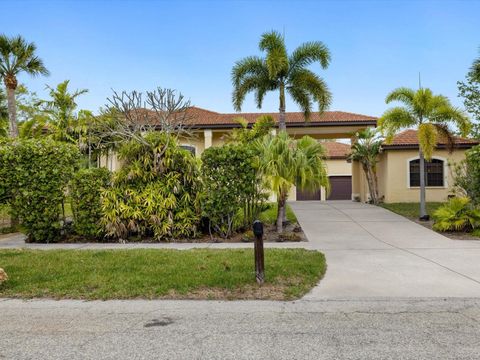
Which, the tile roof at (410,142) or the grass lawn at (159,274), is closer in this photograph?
the grass lawn at (159,274)

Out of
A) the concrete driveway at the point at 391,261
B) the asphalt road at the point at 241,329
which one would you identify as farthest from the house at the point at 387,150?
the asphalt road at the point at 241,329

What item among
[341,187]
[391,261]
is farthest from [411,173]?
[391,261]

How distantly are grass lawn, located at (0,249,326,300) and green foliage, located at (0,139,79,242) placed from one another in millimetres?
1951

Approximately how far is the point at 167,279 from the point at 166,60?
43.6 feet

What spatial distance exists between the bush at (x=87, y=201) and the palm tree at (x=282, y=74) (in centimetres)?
659

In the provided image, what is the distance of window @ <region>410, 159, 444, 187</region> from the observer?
20.2 m

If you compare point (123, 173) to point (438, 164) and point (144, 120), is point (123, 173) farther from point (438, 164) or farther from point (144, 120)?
point (438, 164)

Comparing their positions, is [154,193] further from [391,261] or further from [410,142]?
[410,142]

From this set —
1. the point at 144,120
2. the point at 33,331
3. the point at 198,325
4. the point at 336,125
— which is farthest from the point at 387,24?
the point at 33,331

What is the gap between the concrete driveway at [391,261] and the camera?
5.54m

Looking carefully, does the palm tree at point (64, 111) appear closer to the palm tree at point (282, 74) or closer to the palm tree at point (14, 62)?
the palm tree at point (14, 62)

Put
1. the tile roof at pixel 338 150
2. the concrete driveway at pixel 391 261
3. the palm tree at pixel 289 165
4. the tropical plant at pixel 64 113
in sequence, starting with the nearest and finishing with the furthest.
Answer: the concrete driveway at pixel 391 261, the palm tree at pixel 289 165, the tropical plant at pixel 64 113, the tile roof at pixel 338 150

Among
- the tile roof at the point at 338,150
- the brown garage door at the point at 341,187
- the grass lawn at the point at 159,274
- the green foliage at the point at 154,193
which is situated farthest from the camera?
the brown garage door at the point at 341,187

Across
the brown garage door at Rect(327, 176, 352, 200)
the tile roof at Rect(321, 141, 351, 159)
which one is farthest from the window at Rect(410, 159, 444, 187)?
the brown garage door at Rect(327, 176, 352, 200)
